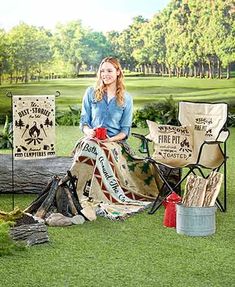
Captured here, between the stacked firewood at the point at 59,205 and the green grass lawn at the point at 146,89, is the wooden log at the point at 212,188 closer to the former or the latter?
the stacked firewood at the point at 59,205

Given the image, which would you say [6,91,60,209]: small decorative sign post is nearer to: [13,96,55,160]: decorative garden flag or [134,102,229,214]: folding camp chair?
[13,96,55,160]: decorative garden flag

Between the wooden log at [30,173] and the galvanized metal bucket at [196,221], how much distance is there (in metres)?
1.32

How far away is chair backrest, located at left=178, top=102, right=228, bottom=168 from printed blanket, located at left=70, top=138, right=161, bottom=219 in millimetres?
420

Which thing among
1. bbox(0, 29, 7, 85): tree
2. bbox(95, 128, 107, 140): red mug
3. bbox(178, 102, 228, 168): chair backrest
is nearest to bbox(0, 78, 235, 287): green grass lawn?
bbox(178, 102, 228, 168): chair backrest

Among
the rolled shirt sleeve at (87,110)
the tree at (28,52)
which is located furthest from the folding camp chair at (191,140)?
the tree at (28,52)

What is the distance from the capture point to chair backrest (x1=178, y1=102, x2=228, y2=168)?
503 centimetres

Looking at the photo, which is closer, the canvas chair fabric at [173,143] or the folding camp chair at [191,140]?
the folding camp chair at [191,140]

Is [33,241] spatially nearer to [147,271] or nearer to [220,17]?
[147,271]

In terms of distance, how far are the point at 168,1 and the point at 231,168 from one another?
5.49 metres

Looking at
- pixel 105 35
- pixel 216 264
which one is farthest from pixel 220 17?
pixel 216 264

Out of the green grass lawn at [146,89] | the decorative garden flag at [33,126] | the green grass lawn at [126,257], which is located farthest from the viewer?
the green grass lawn at [146,89]

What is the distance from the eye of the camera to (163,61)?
12.2 meters

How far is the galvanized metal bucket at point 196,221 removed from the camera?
424cm

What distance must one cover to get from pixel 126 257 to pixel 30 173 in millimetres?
1766
